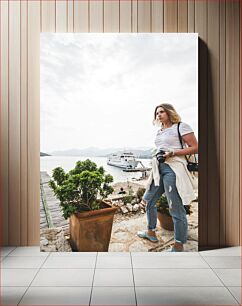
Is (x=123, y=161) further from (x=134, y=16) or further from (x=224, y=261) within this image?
(x=134, y=16)

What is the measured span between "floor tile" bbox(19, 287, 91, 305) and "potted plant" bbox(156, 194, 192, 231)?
120 cm

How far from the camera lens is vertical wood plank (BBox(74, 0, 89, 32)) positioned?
3908mm

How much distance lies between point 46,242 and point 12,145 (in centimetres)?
94

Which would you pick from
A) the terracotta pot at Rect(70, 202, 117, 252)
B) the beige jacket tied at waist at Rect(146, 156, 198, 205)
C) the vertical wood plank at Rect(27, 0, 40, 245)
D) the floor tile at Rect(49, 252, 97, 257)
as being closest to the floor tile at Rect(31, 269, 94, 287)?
the floor tile at Rect(49, 252, 97, 257)

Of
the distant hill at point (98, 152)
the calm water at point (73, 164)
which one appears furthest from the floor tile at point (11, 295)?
the distant hill at point (98, 152)

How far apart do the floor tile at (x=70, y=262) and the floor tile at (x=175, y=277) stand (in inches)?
16.9

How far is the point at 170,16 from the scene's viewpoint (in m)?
3.93

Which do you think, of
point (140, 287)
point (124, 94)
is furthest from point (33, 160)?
point (140, 287)

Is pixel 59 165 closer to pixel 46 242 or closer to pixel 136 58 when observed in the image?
pixel 46 242

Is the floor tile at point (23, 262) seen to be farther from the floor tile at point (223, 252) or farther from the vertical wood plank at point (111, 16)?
the vertical wood plank at point (111, 16)

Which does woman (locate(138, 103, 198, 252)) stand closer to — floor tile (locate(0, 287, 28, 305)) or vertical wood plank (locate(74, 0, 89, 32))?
vertical wood plank (locate(74, 0, 89, 32))

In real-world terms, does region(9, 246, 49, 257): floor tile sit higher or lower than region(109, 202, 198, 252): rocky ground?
lower

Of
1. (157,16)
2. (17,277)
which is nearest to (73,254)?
(17,277)

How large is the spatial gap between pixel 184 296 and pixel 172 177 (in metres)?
1.33
